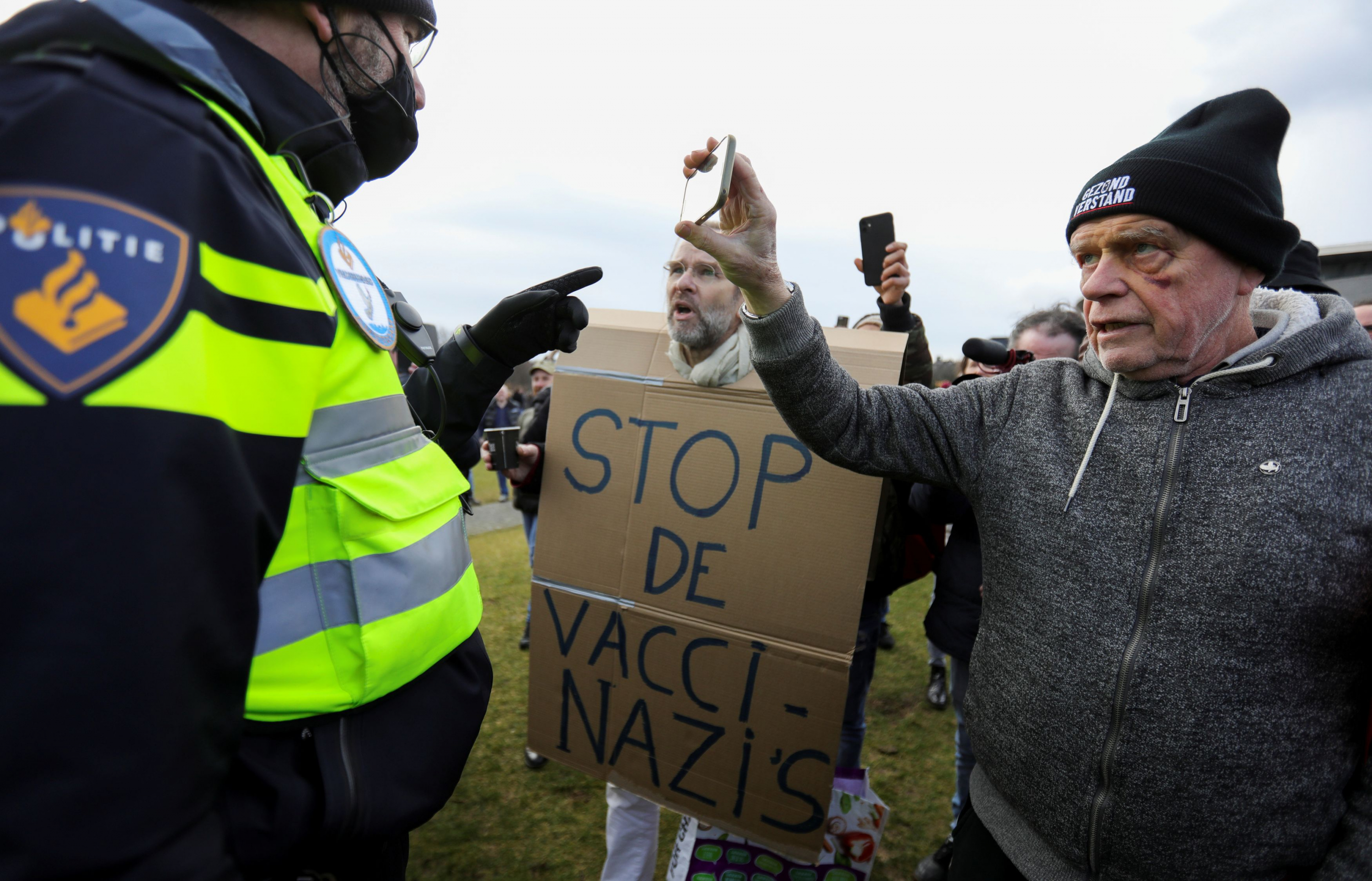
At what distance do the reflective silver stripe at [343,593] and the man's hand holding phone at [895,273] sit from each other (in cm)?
199

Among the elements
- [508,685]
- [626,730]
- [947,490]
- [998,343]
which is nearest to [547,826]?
[626,730]

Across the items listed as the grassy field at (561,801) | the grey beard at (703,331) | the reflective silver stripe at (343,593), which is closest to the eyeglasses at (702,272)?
the grey beard at (703,331)

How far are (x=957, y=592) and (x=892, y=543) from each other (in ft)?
1.02

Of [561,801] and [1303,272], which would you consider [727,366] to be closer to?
[561,801]

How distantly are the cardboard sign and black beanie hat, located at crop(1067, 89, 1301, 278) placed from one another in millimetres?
689

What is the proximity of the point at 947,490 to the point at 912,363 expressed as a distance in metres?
0.54

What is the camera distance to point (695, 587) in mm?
1883

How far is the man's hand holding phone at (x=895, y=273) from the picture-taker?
2.33 m

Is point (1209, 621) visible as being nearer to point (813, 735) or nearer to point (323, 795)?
point (813, 735)

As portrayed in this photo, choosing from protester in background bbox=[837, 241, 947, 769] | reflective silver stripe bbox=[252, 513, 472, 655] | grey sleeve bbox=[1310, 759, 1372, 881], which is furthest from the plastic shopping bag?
reflective silver stripe bbox=[252, 513, 472, 655]

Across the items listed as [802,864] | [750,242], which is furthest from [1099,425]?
[802,864]

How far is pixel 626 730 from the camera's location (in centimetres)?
200

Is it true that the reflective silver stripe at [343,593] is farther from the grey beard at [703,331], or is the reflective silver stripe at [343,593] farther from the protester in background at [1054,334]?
the protester in background at [1054,334]

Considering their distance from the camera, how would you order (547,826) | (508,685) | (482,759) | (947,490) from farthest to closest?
(508,685)
(482,759)
(547,826)
(947,490)
